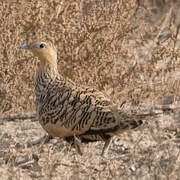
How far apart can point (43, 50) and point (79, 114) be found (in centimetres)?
79

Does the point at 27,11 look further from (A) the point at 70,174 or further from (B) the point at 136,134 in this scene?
(A) the point at 70,174

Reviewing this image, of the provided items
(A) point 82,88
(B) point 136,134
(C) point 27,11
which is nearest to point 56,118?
Answer: (A) point 82,88

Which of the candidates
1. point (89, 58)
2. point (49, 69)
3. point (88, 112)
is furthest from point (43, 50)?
point (88, 112)

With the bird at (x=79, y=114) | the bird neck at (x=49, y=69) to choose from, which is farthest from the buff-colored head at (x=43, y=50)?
the bird at (x=79, y=114)

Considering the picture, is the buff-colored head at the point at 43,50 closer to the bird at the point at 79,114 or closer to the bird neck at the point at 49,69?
the bird neck at the point at 49,69

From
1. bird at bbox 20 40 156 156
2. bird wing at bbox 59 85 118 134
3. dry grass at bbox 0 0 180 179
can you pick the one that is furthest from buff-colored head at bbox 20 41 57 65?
bird wing at bbox 59 85 118 134

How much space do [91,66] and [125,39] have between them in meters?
0.45

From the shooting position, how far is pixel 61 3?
486 centimetres

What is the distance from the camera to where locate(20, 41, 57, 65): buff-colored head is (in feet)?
14.4

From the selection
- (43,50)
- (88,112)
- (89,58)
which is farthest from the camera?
(89,58)

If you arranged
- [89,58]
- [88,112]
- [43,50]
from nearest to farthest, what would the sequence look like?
1. [88,112]
2. [43,50]
3. [89,58]

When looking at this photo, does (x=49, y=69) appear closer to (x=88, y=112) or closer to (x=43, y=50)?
(x=43, y=50)

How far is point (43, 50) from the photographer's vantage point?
4.39m

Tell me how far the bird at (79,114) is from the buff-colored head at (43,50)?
17 centimetres
